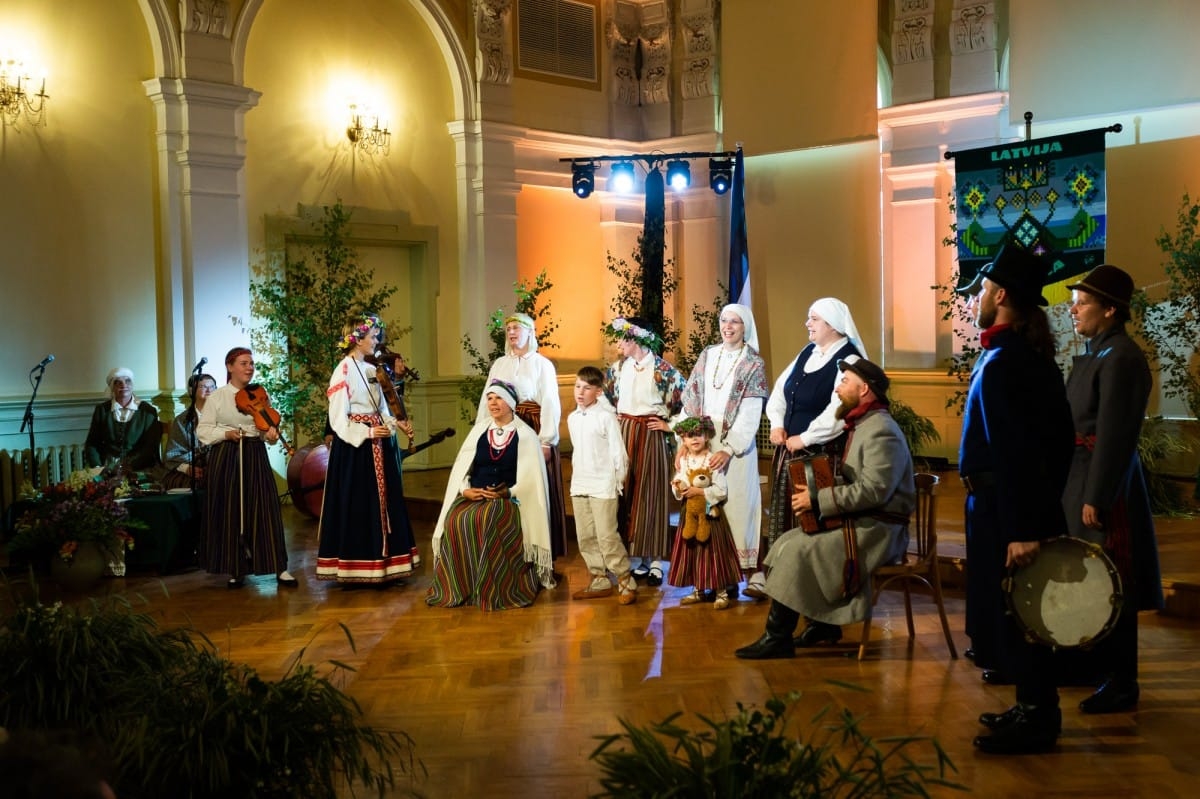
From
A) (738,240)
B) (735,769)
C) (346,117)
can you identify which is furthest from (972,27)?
(735,769)

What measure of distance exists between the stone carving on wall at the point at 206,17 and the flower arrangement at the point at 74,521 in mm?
3864

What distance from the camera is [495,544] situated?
601 centimetres

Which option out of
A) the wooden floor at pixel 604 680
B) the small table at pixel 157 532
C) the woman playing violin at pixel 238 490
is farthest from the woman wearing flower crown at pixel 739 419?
the small table at pixel 157 532

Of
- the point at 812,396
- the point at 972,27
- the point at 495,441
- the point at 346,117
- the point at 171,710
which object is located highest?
the point at 972,27

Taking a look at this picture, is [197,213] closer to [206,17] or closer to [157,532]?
[206,17]

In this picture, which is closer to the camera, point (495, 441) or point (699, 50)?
point (495, 441)

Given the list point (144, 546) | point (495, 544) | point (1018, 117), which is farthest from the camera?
point (1018, 117)

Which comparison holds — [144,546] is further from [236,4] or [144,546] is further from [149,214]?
[236,4]

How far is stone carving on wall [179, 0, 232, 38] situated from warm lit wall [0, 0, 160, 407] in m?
0.35

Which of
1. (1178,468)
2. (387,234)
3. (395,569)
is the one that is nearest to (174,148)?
(387,234)

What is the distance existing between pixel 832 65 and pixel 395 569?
6.79 m

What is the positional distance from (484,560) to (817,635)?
1.81m

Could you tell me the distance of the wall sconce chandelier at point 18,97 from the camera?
8.19 meters

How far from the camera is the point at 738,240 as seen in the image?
11.0 meters
